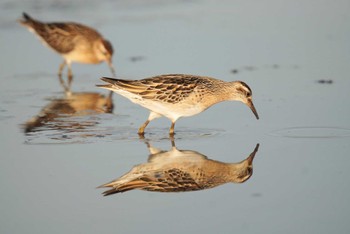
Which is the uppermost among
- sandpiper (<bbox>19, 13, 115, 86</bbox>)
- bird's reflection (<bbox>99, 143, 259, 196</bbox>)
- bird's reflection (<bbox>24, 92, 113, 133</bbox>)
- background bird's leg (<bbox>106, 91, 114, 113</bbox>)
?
sandpiper (<bbox>19, 13, 115, 86</bbox>)

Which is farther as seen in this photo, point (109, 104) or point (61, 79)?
point (61, 79)

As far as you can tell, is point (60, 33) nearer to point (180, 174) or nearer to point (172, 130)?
point (172, 130)

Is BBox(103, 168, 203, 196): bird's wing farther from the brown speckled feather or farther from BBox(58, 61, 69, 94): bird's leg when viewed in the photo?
the brown speckled feather

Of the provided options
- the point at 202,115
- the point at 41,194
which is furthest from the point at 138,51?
the point at 41,194

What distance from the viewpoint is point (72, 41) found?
17688 mm

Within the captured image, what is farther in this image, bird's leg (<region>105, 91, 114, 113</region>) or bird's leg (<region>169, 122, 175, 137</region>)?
bird's leg (<region>105, 91, 114, 113</region>)

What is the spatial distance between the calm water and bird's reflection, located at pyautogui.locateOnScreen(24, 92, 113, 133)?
0.03 metres

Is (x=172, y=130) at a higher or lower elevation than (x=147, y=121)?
lower

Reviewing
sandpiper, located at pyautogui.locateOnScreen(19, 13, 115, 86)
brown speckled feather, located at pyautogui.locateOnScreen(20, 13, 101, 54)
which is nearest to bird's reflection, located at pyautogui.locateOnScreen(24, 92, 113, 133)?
sandpiper, located at pyautogui.locateOnScreen(19, 13, 115, 86)

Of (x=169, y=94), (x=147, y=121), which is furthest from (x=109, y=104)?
(x=169, y=94)

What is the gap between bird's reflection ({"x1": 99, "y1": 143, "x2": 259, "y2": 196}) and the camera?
383 inches

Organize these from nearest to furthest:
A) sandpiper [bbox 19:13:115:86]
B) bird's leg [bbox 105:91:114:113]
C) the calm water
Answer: the calm water → bird's leg [bbox 105:91:114:113] → sandpiper [bbox 19:13:115:86]

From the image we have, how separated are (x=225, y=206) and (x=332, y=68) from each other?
275 inches

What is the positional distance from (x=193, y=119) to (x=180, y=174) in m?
3.23
